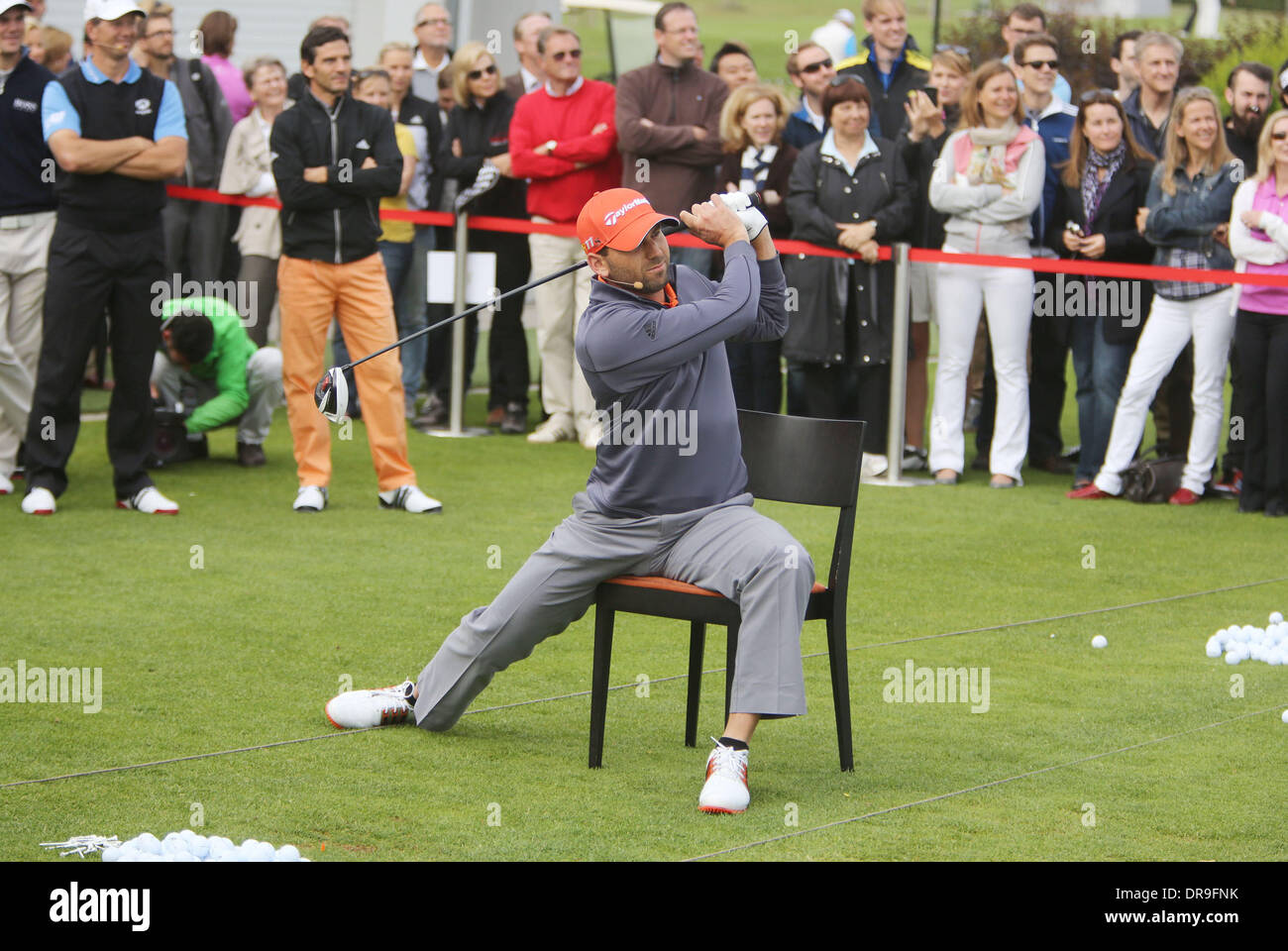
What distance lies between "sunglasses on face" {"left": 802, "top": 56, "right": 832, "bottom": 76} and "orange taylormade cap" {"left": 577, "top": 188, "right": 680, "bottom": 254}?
21.5 feet

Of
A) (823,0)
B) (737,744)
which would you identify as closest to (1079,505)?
(737,744)

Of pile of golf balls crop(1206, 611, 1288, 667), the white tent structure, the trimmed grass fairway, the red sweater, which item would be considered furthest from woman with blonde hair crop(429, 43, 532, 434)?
pile of golf balls crop(1206, 611, 1288, 667)

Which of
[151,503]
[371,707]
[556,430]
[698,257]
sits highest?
[698,257]

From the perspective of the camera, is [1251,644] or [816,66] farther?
[816,66]

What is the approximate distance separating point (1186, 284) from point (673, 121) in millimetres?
3249

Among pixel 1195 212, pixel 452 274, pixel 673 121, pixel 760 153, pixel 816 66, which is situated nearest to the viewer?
pixel 1195 212

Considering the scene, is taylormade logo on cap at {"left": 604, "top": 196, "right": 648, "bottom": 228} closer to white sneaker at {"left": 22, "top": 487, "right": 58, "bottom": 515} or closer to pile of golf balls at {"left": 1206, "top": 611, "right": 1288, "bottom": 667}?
pile of golf balls at {"left": 1206, "top": 611, "right": 1288, "bottom": 667}

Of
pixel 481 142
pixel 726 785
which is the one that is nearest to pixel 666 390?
pixel 726 785

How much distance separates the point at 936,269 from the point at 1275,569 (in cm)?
306

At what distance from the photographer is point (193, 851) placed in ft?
14.2

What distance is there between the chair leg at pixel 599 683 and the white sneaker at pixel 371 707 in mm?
717

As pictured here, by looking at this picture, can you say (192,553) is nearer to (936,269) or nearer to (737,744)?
(737,744)

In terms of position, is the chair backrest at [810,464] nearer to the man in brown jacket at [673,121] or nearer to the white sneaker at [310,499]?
the white sneaker at [310,499]

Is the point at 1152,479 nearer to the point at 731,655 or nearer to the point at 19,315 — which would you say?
the point at 731,655
